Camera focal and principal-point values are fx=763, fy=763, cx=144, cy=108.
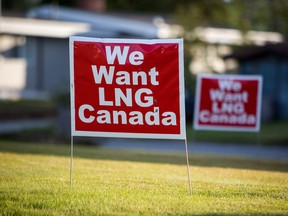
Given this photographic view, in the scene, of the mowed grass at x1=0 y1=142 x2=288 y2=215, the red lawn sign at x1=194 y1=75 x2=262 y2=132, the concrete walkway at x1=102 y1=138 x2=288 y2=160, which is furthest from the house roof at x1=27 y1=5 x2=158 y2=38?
the mowed grass at x1=0 y1=142 x2=288 y2=215

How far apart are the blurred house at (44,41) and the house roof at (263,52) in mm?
3272

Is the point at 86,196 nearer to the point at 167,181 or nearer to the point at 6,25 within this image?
the point at 167,181

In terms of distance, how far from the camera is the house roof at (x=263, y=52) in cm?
3547

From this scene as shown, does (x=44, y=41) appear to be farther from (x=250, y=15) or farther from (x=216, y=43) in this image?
(x=250, y=15)

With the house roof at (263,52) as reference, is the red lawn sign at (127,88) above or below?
below

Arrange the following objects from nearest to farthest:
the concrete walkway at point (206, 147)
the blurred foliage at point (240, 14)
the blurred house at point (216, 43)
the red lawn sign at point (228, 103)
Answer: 1. the red lawn sign at point (228, 103)
2. the concrete walkway at point (206, 147)
3. the blurred foliage at point (240, 14)
4. the blurred house at point (216, 43)

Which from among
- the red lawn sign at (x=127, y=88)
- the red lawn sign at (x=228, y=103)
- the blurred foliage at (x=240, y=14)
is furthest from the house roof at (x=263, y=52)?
the red lawn sign at (x=127, y=88)

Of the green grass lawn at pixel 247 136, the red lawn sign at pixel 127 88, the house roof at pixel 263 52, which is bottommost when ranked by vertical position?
the green grass lawn at pixel 247 136

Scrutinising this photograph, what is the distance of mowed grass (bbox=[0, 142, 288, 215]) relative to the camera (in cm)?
884

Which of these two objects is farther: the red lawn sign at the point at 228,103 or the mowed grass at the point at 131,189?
the red lawn sign at the point at 228,103

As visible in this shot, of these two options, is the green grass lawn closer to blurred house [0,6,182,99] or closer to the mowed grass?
blurred house [0,6,182,99]

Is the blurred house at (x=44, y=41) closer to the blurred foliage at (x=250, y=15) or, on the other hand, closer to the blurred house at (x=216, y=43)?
the blurred foliage at (x=250, y=15)

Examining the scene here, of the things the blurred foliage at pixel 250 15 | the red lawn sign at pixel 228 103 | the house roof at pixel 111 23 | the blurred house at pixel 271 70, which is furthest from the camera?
the house roof at pixel 111 23

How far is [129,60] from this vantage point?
10.1m
